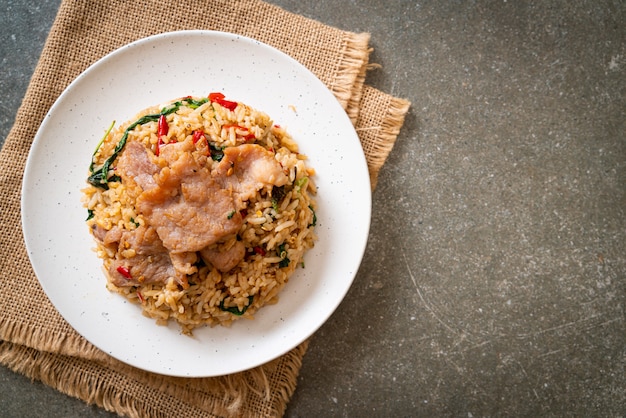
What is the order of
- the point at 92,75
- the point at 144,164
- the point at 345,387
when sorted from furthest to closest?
the point at 345,387 → the point at 92,75 → the point at 144,164

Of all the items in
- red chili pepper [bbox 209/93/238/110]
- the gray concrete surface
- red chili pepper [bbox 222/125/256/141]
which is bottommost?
the gray concrete surface

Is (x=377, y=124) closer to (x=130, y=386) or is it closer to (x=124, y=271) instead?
(x=124, y=271)

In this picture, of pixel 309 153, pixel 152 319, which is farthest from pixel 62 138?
pixel 309 153

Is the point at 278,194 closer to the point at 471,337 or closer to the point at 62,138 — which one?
the point at 62,138

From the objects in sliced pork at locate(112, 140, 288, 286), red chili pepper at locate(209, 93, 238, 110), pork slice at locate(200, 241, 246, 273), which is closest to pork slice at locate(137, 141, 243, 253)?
sliced pork at locate(112, 140, 288, 286)

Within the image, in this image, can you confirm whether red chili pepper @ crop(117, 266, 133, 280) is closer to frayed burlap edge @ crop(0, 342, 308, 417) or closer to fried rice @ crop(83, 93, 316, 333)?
fried rice @ crop(83, 93, 316, 333)
